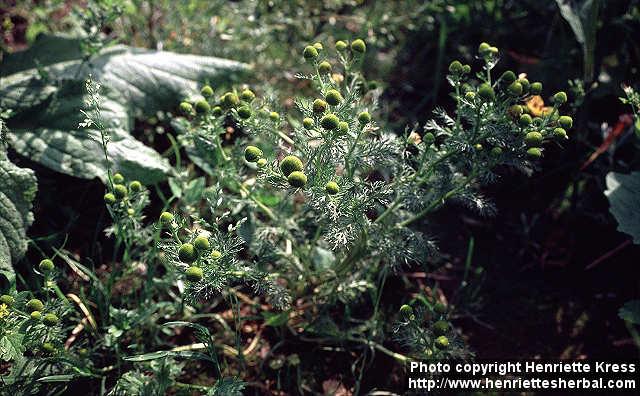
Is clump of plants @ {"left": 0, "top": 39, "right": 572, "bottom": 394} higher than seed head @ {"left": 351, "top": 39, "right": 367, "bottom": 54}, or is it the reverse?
seed head @ {"left": 351, "top": 39, "right": 367, "bottom": 54}

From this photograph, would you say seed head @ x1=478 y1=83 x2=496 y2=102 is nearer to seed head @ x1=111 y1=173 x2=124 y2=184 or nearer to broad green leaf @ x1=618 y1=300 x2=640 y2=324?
broad green leaf @ x1=618 y1=300 x2=640 y2=324

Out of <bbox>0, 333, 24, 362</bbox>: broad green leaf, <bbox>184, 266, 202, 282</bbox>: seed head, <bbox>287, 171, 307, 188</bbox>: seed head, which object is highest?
<bbox>287, 171, 307, 188</bbox>: seed head

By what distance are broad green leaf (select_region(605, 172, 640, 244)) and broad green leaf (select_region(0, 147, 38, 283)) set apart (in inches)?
75.5

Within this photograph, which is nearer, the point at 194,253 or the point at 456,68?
the point at 194,253

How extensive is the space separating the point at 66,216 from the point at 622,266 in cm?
220

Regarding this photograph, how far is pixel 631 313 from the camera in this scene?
1869 mm

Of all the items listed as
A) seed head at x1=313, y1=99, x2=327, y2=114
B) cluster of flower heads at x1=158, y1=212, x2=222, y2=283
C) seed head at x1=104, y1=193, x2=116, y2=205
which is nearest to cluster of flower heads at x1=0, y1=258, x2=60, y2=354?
seed head at x1=104, y1=193, x2=116, y2=205

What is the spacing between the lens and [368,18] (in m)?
3.10

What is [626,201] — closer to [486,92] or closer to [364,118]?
[486,92]

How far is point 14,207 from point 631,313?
1.99m

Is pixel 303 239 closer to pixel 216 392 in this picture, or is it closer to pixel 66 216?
pixel 216 392

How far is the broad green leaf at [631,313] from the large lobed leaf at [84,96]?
157cm

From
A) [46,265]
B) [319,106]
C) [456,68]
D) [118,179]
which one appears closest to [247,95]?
[319,106]

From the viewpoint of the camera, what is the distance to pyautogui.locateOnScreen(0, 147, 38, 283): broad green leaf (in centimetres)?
182
